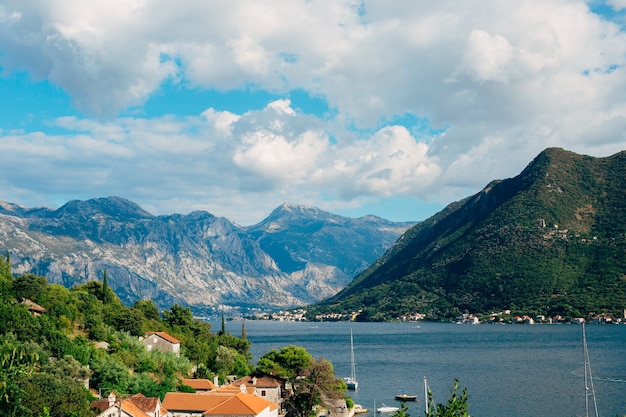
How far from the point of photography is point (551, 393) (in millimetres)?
100438

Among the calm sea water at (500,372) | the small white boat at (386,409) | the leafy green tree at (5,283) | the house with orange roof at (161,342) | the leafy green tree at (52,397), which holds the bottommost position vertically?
the small white boat at (386,409)

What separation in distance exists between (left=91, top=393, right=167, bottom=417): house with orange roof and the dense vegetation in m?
1.76

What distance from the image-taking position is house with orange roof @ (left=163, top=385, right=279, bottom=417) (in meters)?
62.7

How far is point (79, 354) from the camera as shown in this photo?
76875mm

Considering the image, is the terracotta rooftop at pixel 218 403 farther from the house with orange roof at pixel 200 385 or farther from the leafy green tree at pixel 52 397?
the house with orange roof at pixel 200 385

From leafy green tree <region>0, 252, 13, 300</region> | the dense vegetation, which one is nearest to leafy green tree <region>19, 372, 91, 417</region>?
the dense vegetation

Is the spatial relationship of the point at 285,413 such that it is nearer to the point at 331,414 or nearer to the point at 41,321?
the point at 331,414

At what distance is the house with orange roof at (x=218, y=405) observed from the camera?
206 feet

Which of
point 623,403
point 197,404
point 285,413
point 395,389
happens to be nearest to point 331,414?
point 285,413

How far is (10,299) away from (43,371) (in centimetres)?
2802

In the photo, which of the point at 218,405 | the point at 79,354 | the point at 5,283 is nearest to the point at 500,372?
the point at 218,405

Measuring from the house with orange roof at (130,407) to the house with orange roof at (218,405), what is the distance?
1477 mm

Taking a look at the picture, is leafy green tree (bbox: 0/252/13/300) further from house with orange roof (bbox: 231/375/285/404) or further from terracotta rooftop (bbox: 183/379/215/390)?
house with orange roof (bbox: 231/375/285/404)

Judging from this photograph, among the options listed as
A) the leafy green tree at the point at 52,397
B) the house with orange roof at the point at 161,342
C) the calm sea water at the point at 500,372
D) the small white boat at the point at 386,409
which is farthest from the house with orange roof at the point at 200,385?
the small white boat at the point at 386,409
